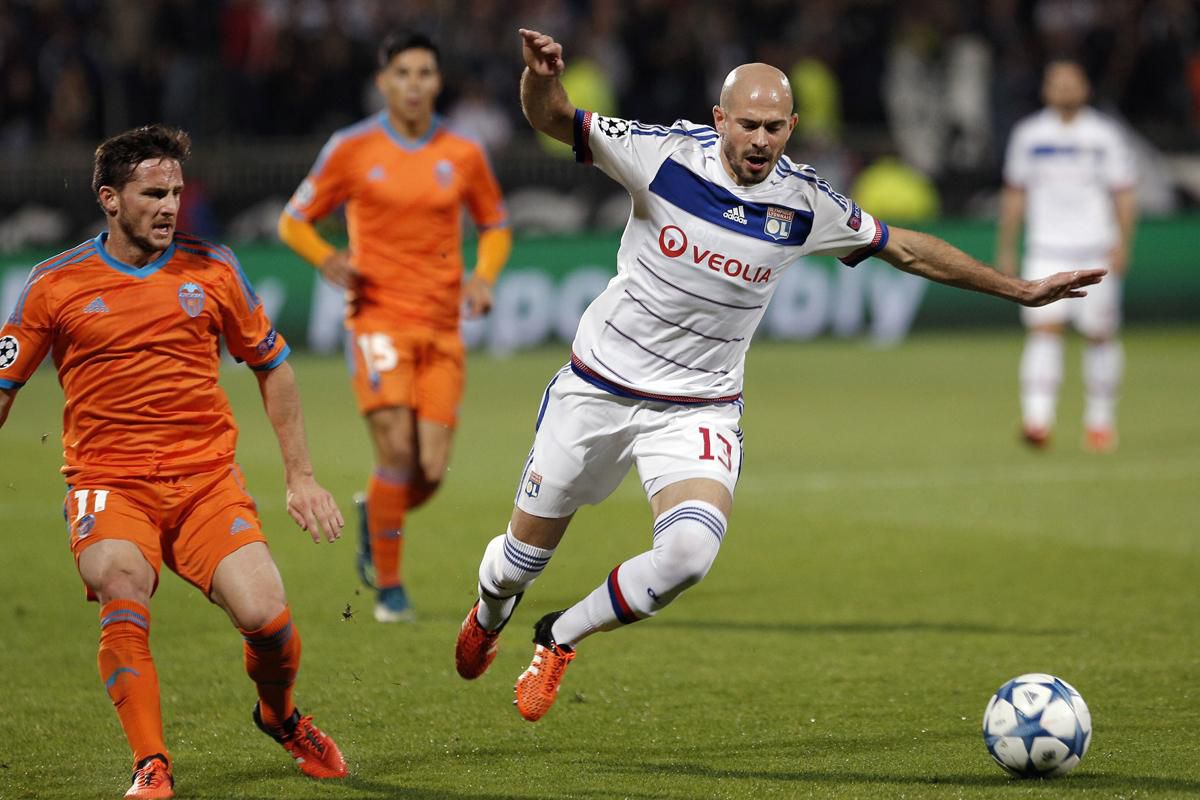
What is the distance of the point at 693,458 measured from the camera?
6.19 m

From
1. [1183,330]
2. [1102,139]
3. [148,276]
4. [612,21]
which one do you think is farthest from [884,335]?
[148,276]

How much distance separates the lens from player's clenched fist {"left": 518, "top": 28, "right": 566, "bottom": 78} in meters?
5.87

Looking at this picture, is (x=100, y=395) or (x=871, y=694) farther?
(x=871, y=694)

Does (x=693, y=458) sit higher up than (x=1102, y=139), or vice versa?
(x=1102, y=139)

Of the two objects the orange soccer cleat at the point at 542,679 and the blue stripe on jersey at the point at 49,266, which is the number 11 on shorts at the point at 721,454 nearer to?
the orange soccer cleat at the point at 542,679

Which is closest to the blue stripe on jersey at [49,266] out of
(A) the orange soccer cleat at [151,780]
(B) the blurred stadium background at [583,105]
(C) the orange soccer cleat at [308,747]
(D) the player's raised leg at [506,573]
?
(A) the orange soccer cleat at [151,780]

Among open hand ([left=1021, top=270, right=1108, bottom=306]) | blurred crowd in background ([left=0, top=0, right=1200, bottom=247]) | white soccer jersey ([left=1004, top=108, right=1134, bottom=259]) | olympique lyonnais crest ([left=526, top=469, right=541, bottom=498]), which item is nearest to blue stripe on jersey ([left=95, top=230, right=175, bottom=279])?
olympique lyonnais crest ([left=526, top=469, right=541, bottom=498])

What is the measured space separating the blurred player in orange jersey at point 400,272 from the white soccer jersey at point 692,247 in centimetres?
232

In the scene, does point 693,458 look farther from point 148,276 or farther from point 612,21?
point 612,21

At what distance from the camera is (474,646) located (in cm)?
676

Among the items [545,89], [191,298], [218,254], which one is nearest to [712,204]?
[545,89]

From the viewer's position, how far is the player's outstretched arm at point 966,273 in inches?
243

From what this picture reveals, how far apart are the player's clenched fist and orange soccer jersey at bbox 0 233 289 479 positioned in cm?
116

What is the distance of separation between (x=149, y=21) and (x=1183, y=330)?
12.0 metres
